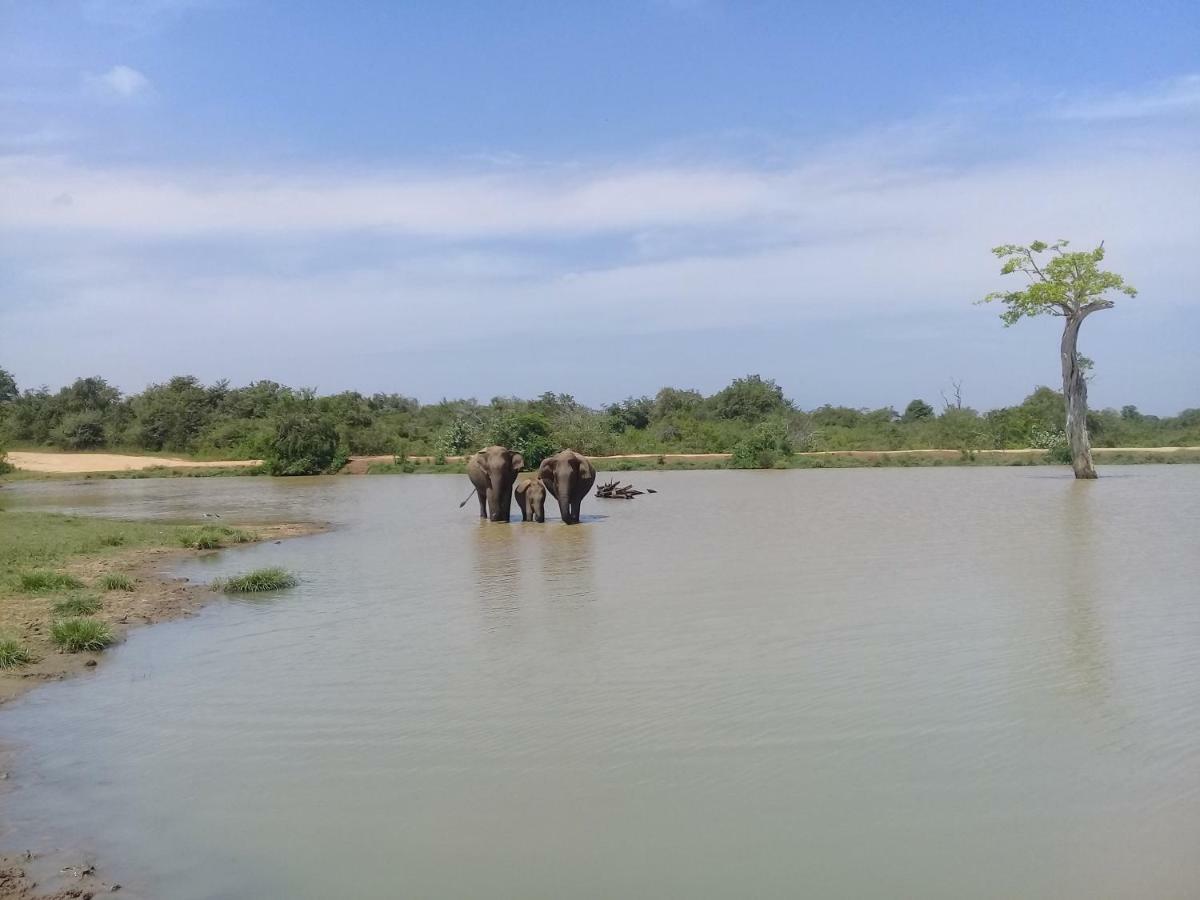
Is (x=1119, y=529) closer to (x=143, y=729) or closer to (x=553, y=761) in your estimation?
(x=553, y=761)

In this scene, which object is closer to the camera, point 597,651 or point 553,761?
point 553,761

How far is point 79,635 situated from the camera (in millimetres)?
9445

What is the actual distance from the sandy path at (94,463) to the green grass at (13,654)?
42.1 m

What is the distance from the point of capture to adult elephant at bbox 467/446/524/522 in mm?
22203

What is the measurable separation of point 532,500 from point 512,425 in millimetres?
19048

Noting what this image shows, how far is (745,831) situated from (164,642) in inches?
275

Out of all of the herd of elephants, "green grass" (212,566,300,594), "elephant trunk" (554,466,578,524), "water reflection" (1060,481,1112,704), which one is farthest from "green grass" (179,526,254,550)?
"water reflection" (1060,481,1112,704)

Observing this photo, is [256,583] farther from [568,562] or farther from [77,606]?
[568,562]

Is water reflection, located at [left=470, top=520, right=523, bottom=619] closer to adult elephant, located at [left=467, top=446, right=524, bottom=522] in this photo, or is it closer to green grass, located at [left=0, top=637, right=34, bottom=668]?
adult elephant, located at [left=467, top=446, right=524, bottom=522]

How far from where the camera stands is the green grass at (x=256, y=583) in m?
13.0

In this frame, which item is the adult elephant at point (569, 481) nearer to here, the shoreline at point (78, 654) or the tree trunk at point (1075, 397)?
the shoreline at point (78, 654)

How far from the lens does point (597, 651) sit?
29.8 ft

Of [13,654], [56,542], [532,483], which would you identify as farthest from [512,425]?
[13,654]

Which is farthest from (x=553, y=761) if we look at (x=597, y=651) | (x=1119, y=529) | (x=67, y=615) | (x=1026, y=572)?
(x=1119, y=529)
